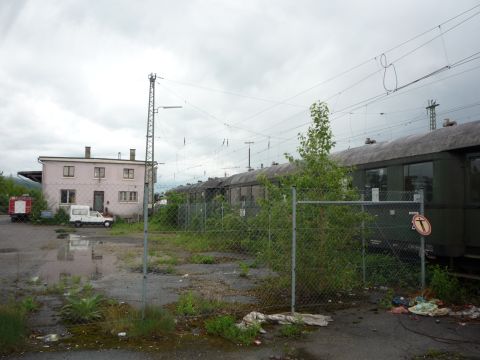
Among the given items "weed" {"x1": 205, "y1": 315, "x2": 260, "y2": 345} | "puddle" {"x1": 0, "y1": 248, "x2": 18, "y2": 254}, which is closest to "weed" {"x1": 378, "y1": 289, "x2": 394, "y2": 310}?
"weed" {"x1": 205, "y1": 315, "x2": 260, "y2": 345}

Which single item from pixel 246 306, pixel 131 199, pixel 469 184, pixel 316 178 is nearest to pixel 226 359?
pixel 246 306

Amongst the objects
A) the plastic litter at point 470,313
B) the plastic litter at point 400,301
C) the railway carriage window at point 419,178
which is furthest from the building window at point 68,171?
the plastic litter at point 470,313

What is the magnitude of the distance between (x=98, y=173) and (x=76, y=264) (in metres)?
31.0

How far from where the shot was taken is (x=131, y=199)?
43.1 meters

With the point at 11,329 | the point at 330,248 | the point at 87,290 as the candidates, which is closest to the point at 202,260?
the point at 87,290

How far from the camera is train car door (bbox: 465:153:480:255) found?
8.79 meters

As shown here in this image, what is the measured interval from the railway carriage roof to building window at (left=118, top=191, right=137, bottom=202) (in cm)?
3314

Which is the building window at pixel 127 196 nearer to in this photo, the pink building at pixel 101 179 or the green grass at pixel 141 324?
the pink building at pixel 101 179

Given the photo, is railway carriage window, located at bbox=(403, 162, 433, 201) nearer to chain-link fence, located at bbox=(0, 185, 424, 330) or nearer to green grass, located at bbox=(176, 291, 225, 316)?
chain-link fence, located at bbox=(0, 185, 424, 330)

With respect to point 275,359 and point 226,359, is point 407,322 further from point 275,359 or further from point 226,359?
point 226,359

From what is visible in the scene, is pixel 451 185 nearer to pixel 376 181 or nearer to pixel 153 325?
pixel 376 181

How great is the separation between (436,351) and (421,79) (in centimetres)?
763

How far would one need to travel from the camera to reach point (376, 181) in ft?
37.0

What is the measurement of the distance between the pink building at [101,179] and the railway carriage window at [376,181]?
102 ft
